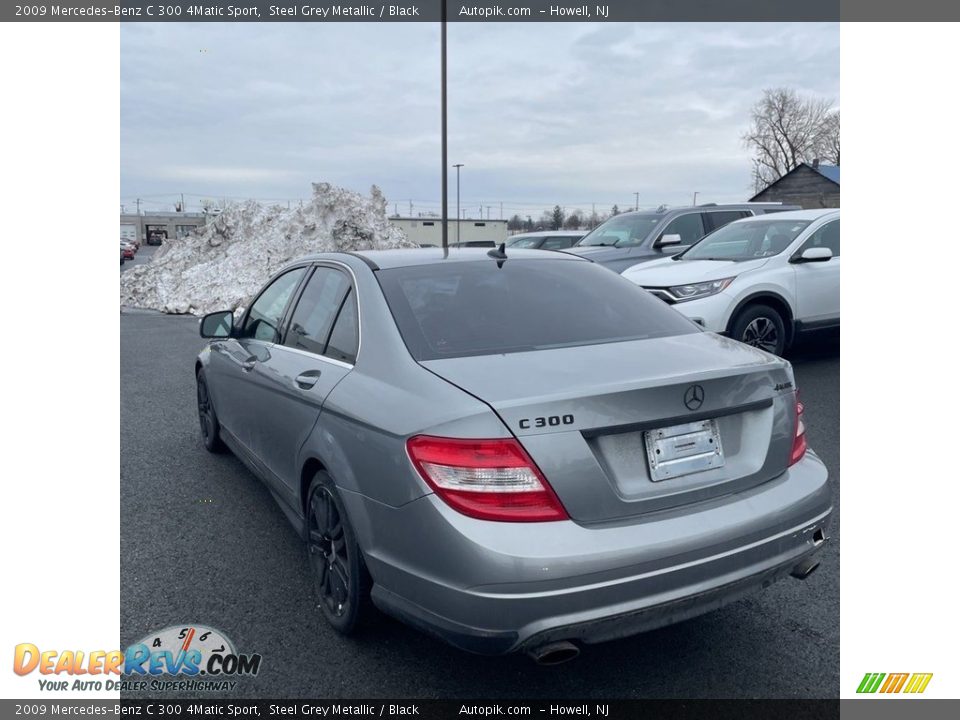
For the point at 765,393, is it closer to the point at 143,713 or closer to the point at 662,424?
the point at 662,424

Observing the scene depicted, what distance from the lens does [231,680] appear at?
2.92m

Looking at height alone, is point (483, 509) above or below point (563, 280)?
below

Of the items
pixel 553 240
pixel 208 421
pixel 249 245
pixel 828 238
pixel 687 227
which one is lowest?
pixel 208 421

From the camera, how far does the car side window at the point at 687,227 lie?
1211 cm

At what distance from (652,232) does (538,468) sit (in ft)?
33.6

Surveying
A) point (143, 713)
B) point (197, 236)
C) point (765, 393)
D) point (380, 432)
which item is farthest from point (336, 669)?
point (197, 236)

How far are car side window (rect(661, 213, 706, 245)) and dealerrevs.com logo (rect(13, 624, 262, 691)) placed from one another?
405 inches

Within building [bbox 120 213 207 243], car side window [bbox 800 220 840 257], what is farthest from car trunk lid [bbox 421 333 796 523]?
building [bbox 120 213 207 243]

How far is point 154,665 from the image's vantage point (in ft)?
9.96

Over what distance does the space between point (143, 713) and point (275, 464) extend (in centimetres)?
138

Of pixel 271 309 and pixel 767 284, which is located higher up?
pixel 767 284

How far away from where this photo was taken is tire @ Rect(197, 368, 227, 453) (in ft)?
18.3
